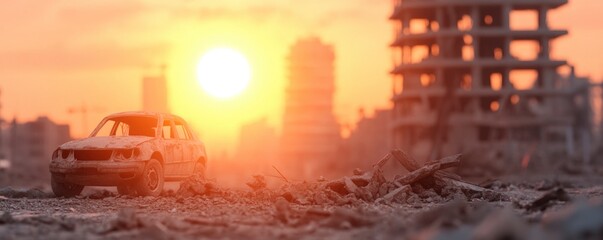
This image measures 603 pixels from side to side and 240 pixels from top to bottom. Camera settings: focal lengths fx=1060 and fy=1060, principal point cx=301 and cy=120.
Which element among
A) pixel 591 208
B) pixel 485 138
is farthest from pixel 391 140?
pixel 591 208

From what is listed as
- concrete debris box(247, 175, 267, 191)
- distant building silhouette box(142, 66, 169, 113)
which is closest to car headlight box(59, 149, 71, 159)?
concrete debris box(247, 175, 267, 191)

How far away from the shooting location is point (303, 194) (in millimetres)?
18875

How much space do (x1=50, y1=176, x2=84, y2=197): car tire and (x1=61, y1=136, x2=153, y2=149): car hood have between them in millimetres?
994

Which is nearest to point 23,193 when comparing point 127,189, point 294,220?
point 127,189

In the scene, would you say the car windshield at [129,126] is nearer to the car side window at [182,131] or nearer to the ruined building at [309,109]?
the car side window at [182,131]

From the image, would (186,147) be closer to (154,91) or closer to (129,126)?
(129,126)

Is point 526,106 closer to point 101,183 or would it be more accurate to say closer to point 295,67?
point 101,183

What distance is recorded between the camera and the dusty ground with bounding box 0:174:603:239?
9438mm

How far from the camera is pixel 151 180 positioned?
2086 cm

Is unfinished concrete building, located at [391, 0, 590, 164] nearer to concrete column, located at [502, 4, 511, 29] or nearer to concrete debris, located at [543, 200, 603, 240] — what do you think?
concrete column, located at [502, 4, 511, 29]

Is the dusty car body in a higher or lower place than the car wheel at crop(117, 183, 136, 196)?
higher

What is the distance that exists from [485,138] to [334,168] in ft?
101

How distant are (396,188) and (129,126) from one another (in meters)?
6.06

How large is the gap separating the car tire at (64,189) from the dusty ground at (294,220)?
53.8 inches
